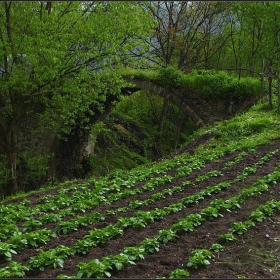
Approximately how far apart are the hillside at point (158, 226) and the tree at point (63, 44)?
2752 mm

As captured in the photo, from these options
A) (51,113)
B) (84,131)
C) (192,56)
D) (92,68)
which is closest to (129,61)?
(92,68)

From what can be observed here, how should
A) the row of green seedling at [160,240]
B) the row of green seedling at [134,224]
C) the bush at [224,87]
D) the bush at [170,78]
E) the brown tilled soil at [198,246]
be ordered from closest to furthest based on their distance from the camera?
the row of green seedling at [160,240]
the brown tilled soil at [198,246]
the row of green seedling at [134,224]
the bush at [224,87]
the bush at [170,78]

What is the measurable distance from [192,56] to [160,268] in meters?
22.5

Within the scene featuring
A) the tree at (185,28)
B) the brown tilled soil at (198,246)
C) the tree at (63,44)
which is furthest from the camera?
the tree at (185,28)

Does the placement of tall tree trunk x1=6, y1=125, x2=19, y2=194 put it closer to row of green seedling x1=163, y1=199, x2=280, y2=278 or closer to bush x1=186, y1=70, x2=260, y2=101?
row of green seedling x1=163, y1=199, x2=280, y2=278

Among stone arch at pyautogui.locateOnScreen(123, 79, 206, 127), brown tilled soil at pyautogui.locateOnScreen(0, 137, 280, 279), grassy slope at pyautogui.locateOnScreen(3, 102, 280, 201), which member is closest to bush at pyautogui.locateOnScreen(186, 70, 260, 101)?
stone arch at pyautogui.locateOnScreen(123, 79, 206, 127)

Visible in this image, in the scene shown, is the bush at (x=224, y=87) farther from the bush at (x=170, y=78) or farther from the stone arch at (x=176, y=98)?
the stone arch at (x=176, y=98)

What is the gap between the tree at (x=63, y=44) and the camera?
1023 centimetres

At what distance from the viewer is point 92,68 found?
11.5 m

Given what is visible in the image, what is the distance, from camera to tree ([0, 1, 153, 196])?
1023 centimetres

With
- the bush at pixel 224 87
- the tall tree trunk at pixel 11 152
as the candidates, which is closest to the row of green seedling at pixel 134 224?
the tall tree trunk at pixel 11 152

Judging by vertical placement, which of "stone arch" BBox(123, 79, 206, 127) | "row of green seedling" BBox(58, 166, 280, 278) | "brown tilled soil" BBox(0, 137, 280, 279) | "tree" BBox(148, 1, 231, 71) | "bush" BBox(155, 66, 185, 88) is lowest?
"brown tilled soil" BBox(0, 137, 280, 279)

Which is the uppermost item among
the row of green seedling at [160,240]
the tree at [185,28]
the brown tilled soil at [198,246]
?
the tree at [185,28]

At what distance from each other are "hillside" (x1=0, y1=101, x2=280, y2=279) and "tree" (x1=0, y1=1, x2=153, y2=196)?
2752 millimetres
